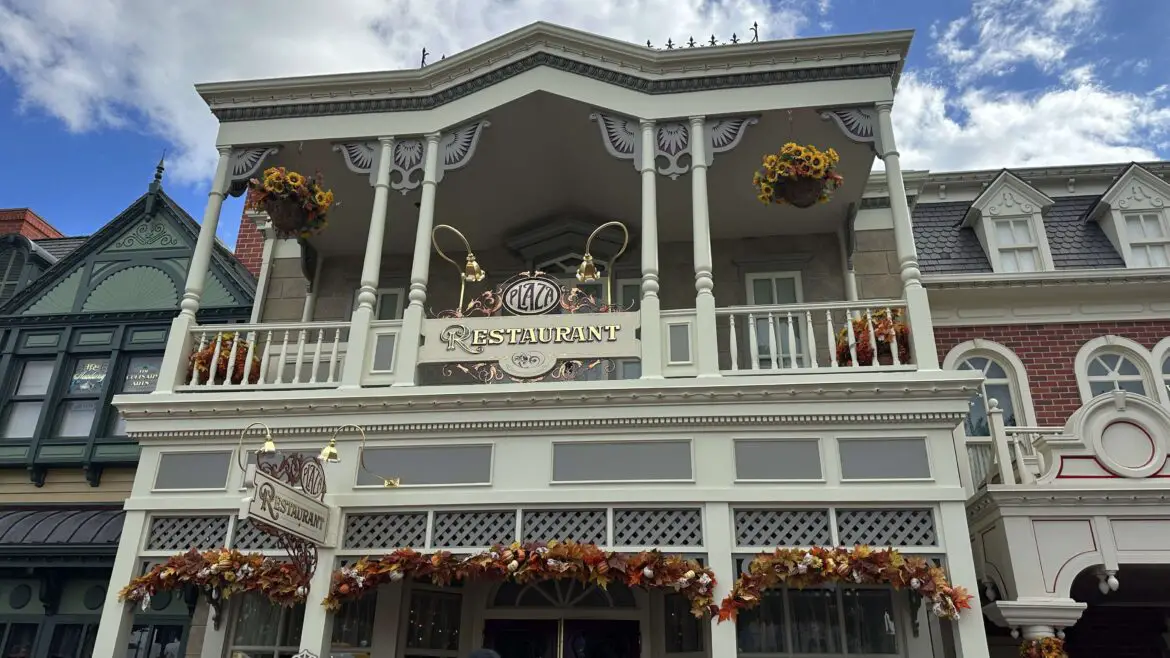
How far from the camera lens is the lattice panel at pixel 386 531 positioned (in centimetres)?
773

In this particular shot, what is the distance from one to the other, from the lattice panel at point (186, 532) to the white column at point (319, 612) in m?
1.12

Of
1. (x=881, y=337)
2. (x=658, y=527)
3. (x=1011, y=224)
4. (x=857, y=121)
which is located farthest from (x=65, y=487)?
(x=1011, y=224)

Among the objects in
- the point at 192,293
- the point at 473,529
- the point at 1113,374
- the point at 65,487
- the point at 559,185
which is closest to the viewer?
the point at 473,529

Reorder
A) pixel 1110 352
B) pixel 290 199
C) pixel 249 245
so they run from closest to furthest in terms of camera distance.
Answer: pixel 290 199, pixel 1110 352, pixel 249 245

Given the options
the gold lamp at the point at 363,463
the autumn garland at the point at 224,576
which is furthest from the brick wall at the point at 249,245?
the autumn garland at the point at 224,576

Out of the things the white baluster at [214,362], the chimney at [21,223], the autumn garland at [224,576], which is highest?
the chimney at [21,223]

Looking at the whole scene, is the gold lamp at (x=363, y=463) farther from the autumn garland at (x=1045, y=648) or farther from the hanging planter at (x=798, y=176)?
the autumn garland at (x=1045, y=648)

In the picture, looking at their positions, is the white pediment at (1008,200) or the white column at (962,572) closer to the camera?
the white column at (962,572)

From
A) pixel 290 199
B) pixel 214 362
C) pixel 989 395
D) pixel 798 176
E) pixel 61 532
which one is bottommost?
pixel 61 532

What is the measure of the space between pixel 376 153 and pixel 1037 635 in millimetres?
8473

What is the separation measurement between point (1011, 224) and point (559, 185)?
6.56 meters

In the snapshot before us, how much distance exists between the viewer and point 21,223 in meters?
14.9

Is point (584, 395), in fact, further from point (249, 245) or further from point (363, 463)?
point (249, 245)

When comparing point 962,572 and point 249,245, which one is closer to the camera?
point 962,572
